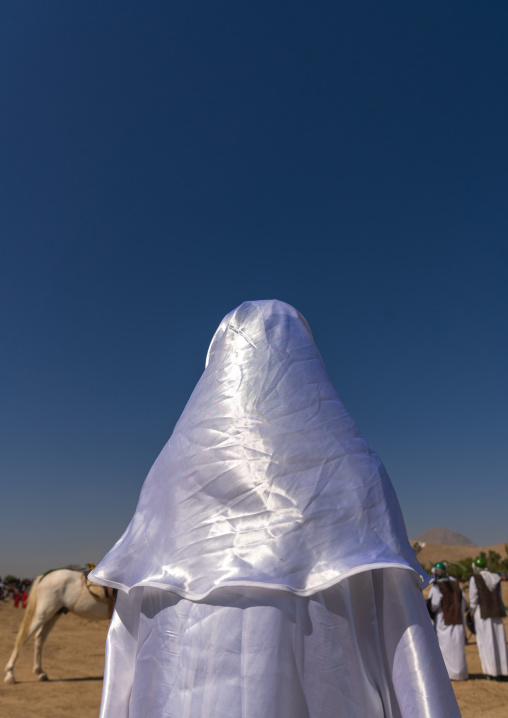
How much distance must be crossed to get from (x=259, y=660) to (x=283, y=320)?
104 centimetres

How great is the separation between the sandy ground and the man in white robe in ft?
0.87

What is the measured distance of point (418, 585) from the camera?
50.2 inches

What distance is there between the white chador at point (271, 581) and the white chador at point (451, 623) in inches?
324

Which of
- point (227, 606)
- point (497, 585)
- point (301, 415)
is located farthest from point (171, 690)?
point (497, 585)

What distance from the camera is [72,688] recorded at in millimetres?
7930

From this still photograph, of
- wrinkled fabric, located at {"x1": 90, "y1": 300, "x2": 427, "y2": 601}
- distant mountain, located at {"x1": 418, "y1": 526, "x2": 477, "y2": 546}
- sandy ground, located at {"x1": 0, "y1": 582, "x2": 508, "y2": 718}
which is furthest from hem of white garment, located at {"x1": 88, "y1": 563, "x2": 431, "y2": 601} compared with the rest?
distant mountain, located at {"x1": 418, "y1": 526, "x2": 477, "y2": 546}

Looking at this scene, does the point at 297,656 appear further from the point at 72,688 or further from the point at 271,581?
the point at 72,688

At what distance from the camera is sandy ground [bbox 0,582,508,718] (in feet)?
21.3

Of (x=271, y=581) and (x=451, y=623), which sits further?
(x=451, y=623)

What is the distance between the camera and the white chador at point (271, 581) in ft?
3.82

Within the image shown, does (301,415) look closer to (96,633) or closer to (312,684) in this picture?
(312,684)

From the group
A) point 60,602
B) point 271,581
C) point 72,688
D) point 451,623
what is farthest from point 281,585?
point 60,602

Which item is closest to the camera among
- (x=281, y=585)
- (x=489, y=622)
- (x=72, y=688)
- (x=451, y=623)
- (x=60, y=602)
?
(x=281, y=585)

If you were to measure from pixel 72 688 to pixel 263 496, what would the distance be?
8.56m
